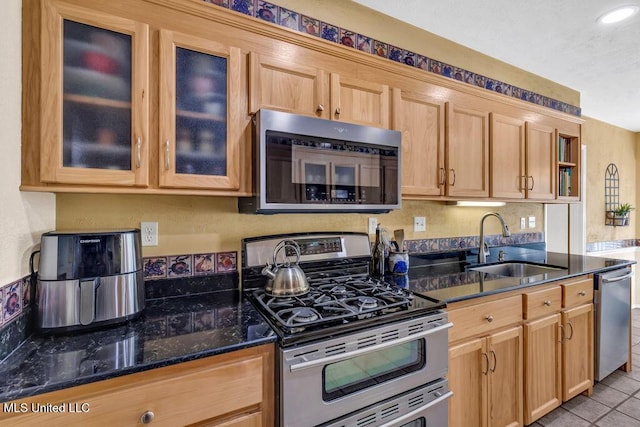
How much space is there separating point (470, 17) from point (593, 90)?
215 centimetres

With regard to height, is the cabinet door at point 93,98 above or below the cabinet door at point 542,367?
above

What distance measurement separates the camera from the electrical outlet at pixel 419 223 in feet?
7.40

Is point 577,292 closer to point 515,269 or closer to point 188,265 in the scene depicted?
point 515,269

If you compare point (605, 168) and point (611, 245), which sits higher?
point (605, 168)

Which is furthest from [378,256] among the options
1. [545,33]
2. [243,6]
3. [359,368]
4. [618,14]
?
[618,14]

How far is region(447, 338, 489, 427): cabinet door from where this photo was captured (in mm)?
1507

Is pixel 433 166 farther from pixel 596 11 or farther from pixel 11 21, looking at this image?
pixel 11 21

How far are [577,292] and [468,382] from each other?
1109 millimetres

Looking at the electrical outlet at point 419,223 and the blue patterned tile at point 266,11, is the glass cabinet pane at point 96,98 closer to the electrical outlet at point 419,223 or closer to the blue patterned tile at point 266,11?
the blue patterned tile at point 266,11

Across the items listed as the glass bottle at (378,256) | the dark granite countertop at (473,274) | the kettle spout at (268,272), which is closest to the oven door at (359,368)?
the dark granite countertop at (473,274)

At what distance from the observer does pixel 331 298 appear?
1.42 meters

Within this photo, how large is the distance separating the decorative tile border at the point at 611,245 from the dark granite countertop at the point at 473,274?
6.36ft

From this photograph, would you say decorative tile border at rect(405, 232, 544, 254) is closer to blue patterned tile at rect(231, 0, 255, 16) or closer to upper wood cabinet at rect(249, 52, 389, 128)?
upper wood cabinet at rect(249, 52, 389, 128)

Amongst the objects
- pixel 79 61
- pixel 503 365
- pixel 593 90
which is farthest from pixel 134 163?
pixel 593 90
